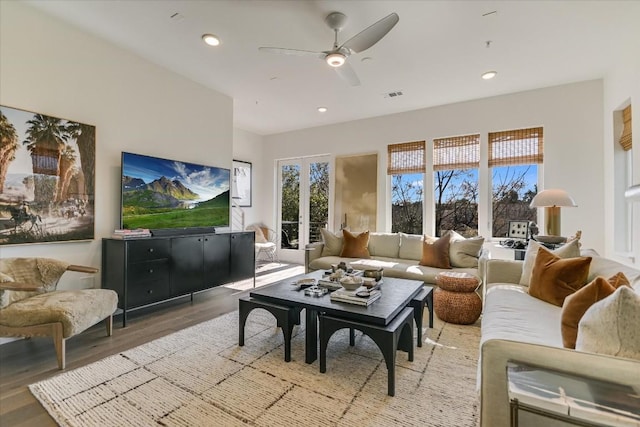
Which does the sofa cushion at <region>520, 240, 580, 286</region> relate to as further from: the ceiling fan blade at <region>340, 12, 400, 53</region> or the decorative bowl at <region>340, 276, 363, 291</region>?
the ceiling fan blade at <region>340, 12, 400, 53</region>

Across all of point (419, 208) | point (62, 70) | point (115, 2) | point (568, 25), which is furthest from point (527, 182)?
point (62, 70)

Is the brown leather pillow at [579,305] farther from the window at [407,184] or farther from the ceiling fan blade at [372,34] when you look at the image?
the window at [407,184]

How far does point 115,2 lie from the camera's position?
251 centimetres

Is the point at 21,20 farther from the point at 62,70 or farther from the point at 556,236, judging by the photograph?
the point at 556,236

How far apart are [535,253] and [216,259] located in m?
3.69

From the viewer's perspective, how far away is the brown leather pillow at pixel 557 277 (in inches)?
87.9

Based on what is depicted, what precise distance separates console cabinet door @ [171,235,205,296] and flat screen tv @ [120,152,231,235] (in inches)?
11.7

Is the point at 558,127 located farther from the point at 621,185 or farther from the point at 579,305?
the point at 579,305

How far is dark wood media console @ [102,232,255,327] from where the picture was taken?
119 inches

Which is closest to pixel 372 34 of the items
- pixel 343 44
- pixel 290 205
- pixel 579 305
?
pixel 343 44

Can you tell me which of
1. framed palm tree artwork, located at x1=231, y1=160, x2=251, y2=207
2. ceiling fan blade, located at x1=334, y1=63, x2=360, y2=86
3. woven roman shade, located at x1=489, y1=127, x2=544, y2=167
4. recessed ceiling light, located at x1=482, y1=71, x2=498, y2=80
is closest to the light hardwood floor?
framed palm tree artwork, located at x1=231, y1=160, x2=251, y2=207

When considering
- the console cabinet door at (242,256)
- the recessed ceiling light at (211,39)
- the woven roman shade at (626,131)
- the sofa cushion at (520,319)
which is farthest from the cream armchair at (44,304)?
the woven roman shade at (626,131)

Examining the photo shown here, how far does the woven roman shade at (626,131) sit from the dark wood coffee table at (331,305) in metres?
3.06

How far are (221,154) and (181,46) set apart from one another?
1.67 meters
